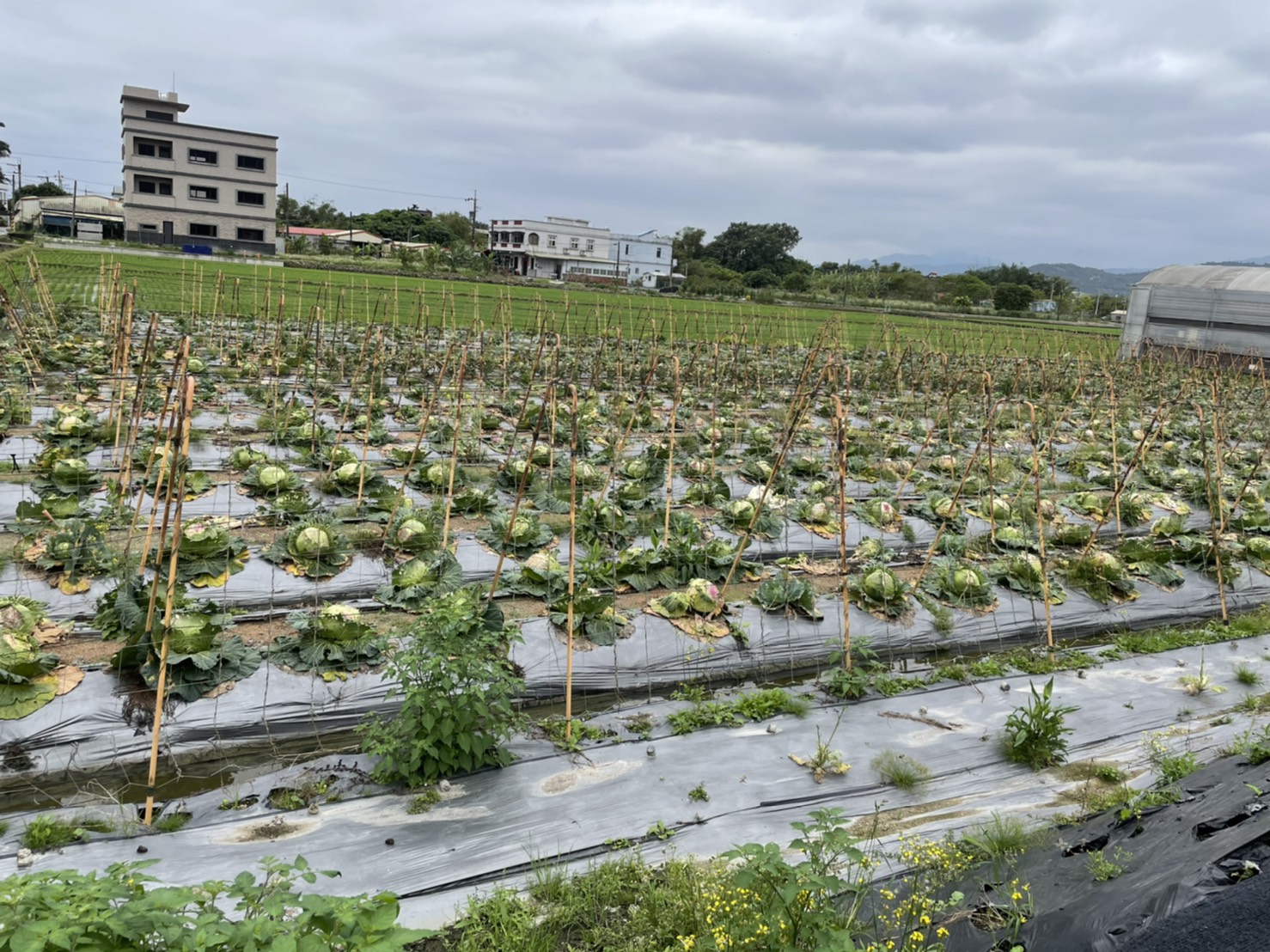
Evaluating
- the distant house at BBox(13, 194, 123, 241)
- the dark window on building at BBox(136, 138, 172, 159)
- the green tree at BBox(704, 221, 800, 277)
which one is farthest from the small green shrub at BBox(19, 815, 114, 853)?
the green tree at BBox(704, 221, 800, 277)

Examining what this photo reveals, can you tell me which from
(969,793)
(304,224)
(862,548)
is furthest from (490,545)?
(304,224)

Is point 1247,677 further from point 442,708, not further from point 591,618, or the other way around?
point 442,708

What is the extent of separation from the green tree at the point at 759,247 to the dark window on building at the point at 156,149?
51521 millimetres

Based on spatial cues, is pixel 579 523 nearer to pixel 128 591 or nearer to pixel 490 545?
pixel 490 545

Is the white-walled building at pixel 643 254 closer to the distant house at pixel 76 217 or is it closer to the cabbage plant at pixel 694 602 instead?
the distant house at pixel 76 217

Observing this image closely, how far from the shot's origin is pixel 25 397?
10.6 m

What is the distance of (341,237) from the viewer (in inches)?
2987

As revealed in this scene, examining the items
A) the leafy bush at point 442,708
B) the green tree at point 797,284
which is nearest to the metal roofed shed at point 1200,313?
the leafy bush at point 442,708

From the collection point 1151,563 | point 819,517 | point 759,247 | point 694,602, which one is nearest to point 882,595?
point 694,602

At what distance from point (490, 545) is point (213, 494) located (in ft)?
9.47

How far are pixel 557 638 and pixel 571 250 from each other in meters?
79.8

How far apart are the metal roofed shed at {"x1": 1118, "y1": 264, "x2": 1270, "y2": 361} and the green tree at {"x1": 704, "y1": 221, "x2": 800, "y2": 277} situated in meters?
58.9

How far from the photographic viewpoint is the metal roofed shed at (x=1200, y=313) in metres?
24.6

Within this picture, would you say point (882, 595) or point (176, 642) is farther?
point (882, 595)
